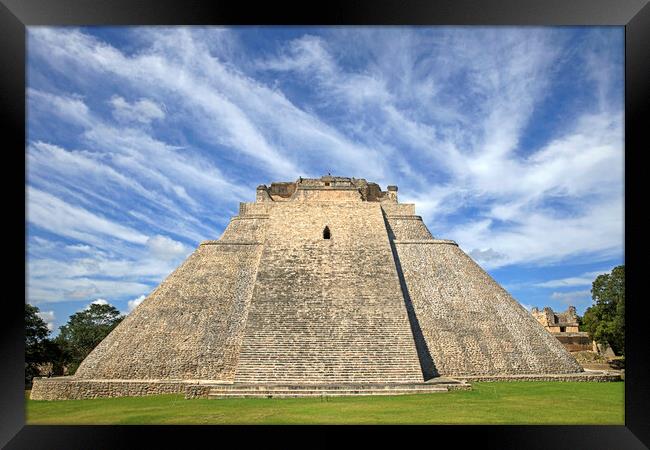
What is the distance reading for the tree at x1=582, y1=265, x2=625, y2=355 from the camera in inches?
851

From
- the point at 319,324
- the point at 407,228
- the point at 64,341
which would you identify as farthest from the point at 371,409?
the point at 64,341

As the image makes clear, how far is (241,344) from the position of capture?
1436cm

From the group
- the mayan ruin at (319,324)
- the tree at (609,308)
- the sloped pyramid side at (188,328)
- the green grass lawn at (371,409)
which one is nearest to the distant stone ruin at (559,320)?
the tree at (609,308)

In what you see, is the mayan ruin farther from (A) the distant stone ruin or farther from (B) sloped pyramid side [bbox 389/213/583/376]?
(A) the distant stone ruin

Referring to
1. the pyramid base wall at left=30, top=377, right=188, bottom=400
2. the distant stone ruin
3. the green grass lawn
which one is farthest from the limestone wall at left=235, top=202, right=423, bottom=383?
the distant stone ruin

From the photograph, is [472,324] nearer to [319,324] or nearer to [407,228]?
[319,324]

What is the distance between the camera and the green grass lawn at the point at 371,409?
9117 millimetres

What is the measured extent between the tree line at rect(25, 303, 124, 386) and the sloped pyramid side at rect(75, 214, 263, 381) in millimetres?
5175

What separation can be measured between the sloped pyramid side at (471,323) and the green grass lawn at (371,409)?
1955 millimetres

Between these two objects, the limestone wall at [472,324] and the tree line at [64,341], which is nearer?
the limestone wall at [472,324]

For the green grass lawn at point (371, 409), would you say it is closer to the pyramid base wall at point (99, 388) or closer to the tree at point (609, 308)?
the pyramid base wall at point (99, 388)

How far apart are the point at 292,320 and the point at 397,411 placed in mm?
5876
